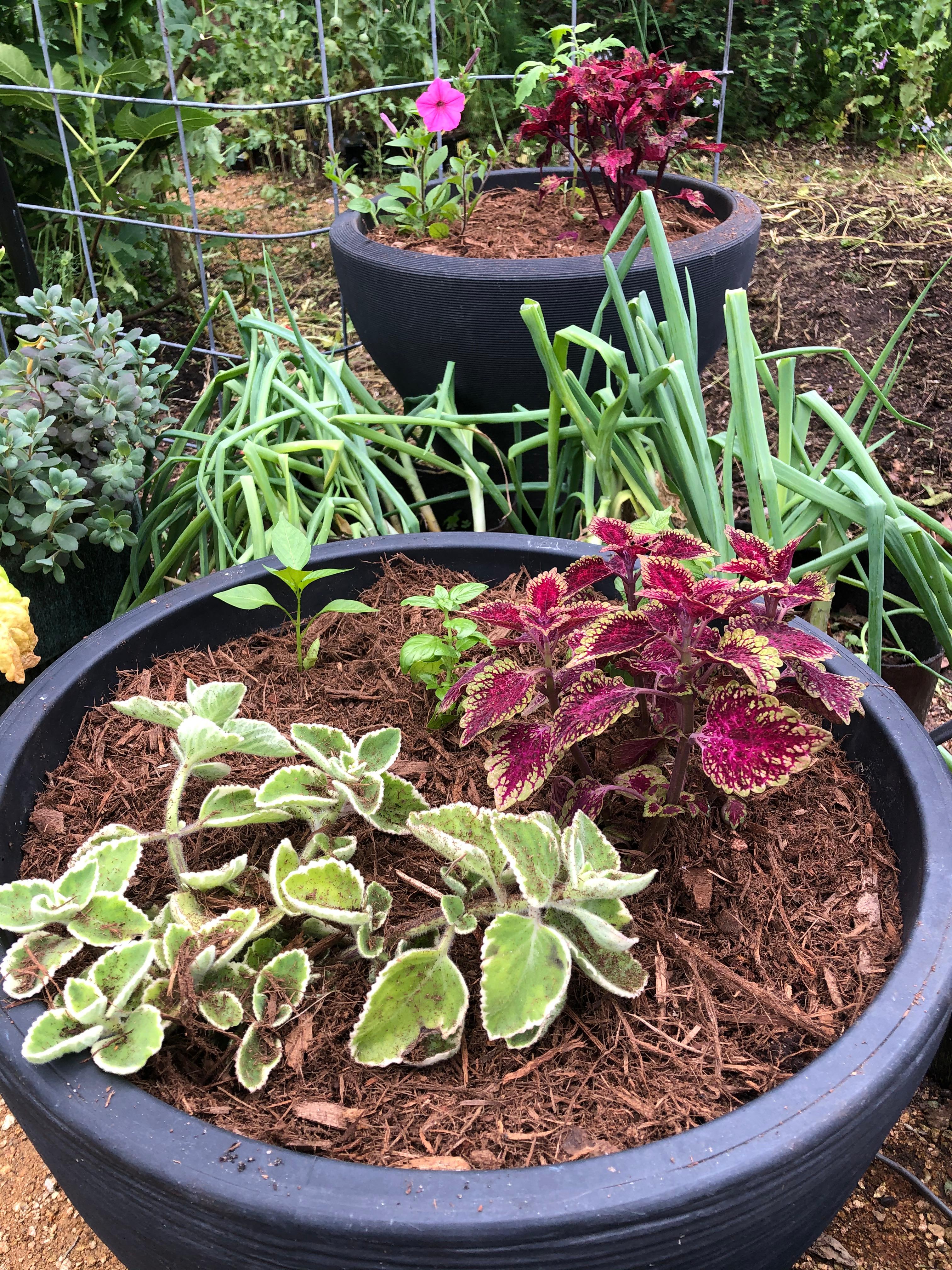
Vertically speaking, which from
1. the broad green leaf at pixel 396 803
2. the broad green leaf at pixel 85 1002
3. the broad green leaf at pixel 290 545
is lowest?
the broad green leaf at pixel 396 803

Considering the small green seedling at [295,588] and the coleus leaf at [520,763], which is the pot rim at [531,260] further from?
the coleus leaf at [520,763]

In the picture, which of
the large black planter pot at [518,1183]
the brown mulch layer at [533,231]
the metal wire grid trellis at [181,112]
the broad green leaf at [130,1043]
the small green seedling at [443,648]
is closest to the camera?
the large black planter pot at [518,1183]

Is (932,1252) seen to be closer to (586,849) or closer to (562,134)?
(586,849)

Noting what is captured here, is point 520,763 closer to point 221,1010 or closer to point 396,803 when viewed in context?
point 396,803

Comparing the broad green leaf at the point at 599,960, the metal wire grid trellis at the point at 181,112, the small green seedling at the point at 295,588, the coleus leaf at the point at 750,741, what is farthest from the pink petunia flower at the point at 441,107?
the broad green leaf at the point at 599,960

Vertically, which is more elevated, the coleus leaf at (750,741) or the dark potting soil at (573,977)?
the coleus leaf at (750,741)

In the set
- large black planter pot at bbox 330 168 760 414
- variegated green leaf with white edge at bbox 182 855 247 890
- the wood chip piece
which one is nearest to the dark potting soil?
the wood chip piece

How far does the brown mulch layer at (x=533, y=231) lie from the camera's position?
195 centimetres

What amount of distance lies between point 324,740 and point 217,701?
100 millimetres

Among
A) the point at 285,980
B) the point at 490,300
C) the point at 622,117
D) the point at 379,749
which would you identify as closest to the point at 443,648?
the point at 379,749

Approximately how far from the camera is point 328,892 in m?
0.74

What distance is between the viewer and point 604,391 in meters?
1.34

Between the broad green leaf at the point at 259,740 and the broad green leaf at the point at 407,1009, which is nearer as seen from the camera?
the broad green leaf at the point at 407,1009

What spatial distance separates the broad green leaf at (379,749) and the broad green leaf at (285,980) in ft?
0.59
